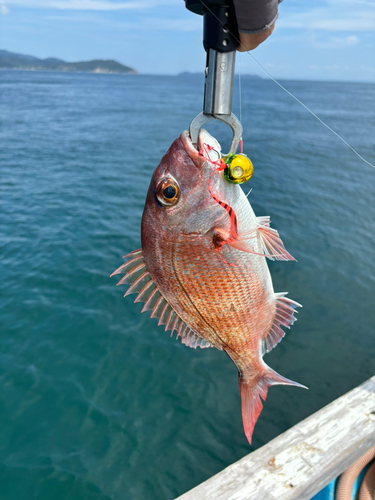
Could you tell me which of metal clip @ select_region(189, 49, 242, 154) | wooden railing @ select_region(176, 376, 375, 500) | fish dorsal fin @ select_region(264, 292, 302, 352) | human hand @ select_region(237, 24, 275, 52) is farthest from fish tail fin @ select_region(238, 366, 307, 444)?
human hand @ select_region(237, 24, 275, 52)

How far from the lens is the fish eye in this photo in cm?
180

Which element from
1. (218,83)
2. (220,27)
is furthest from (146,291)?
(220,27)

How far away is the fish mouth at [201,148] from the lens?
1.71 metres

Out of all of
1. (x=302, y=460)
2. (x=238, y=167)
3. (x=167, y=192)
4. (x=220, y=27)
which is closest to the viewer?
(x=220, y=27)

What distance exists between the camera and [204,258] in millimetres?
1849

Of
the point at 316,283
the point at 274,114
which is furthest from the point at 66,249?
the point at 274,114

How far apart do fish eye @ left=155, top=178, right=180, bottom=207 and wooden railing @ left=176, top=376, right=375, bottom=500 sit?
2386 millimetres

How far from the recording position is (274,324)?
2232mm

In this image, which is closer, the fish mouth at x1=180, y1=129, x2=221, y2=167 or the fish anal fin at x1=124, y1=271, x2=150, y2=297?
the fish mouth at x1=180, y1=129, x2=221, y2=167

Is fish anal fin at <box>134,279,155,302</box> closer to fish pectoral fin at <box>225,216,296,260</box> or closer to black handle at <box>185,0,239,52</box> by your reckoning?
fish pectoral fin at <box>225,216,296,260</box>

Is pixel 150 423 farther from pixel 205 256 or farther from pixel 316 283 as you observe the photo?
pixel 316 283

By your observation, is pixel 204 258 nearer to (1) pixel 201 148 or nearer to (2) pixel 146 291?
(2) pixel 146 291

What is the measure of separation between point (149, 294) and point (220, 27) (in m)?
1.34

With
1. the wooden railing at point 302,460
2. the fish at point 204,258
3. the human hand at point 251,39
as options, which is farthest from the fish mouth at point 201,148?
the wooden railing at point 302,460
